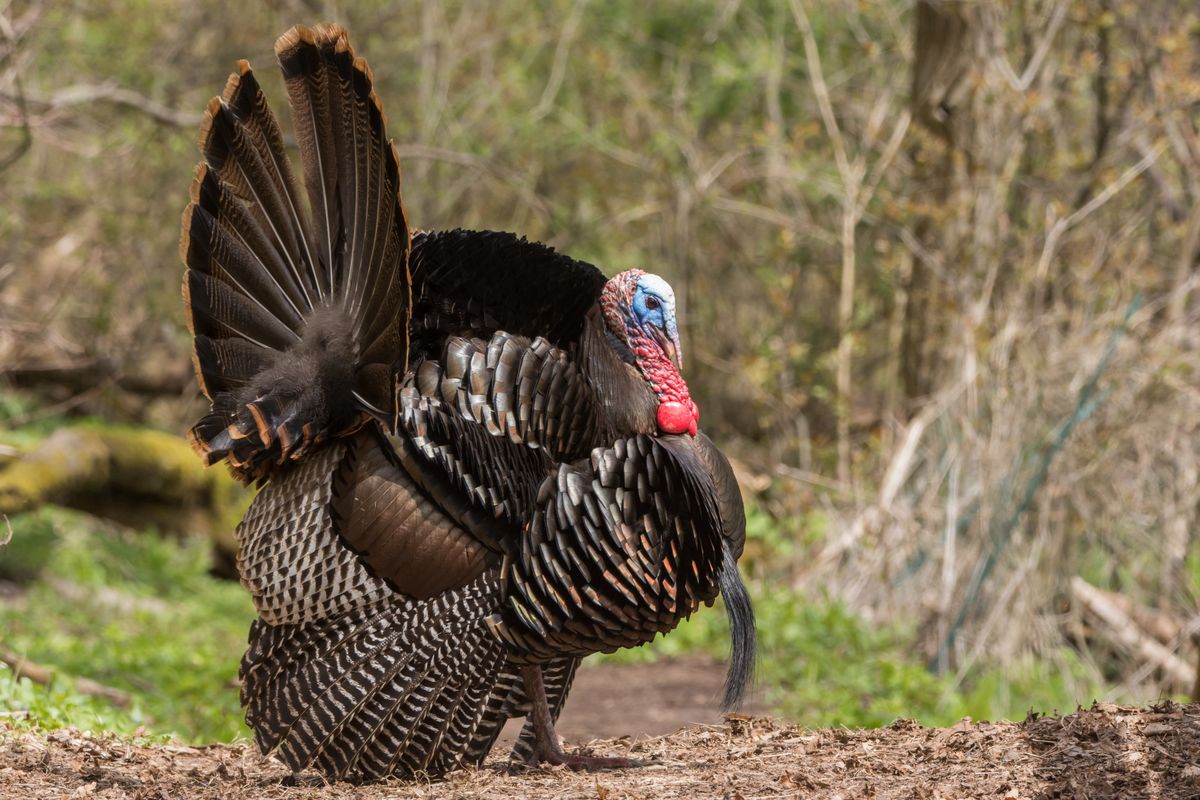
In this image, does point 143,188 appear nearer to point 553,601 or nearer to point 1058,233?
point 1058,233

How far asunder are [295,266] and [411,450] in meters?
0.81

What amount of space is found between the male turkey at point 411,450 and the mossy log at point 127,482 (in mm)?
4196

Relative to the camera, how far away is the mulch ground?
380 centimetres

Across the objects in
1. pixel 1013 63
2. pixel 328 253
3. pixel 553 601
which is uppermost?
pixel 1013 63

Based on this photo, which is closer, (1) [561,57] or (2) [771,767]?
(2) [771,767]

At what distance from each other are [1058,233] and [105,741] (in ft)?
21.2

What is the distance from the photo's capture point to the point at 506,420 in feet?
14.3

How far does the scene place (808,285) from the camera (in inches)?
488

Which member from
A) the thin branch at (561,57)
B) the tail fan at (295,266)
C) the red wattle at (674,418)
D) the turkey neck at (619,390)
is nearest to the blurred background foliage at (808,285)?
the thin branch at (561,57)

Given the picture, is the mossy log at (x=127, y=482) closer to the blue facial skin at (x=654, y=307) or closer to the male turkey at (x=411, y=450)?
A: the male turkey at (x=411, y=450)

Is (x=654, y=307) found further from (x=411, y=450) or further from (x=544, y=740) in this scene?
(x=544, y=740)

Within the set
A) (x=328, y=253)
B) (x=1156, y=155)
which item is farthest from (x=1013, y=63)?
(x=328, y=253)

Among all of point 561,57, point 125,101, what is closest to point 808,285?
point 561,57

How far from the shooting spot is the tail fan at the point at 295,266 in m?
4.38
